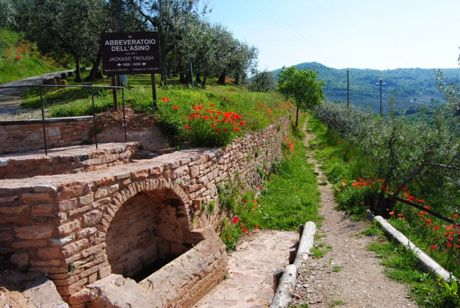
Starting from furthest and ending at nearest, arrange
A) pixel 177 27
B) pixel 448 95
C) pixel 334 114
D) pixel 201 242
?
pixel 334 114 < pixel 177 27 < pixel 448 95 < pixel 201 242

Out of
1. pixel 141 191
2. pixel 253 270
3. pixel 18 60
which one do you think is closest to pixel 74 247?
pixel 141 191

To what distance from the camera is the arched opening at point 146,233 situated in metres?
6.88

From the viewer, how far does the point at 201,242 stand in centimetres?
756

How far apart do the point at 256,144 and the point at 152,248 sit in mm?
6103

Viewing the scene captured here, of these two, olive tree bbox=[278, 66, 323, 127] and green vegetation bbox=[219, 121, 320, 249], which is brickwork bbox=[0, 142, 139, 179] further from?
olive tree bbox=[278, 66, 323, 127]

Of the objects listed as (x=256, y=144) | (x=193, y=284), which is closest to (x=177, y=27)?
(x=256, y=144)

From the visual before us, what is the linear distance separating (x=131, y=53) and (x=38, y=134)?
3.12 metres

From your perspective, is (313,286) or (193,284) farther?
(193,284)

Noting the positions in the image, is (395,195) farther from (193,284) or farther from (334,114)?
A: (334,114)

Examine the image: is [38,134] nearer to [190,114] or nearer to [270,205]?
[190,114]

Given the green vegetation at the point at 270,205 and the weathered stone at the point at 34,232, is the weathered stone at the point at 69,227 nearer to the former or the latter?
the weathered stone at the point at 34,232

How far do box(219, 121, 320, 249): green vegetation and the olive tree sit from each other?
14137 millimetres

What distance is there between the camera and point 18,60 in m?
30.5

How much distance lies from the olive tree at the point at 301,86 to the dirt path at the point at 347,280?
67.1 ft
